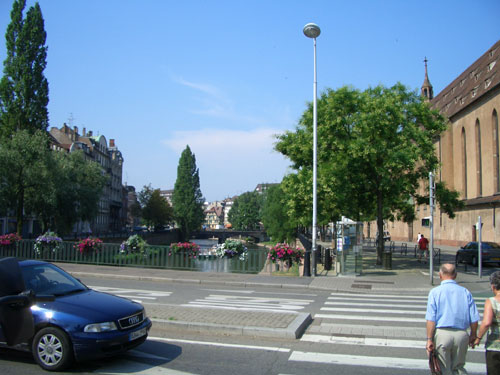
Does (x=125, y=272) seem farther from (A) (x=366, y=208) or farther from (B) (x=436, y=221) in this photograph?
(B) (x=436, y=221)

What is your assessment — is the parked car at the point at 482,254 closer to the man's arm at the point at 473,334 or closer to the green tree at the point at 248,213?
the man's arm at the point at 473,334

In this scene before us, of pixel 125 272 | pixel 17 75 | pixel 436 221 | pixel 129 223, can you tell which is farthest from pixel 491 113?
pixel 129 223

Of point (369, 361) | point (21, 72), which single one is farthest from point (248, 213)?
point (369, 361)

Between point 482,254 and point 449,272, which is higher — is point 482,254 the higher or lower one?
the lower one

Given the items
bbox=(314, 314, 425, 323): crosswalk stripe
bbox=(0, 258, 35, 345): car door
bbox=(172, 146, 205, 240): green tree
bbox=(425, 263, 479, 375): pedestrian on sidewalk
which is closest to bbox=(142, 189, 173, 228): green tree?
bbox=(172, 146, 205, 240): green tree

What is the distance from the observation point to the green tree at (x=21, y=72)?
131ft

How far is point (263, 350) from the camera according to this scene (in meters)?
7.06

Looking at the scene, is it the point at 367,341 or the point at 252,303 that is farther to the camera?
the point at 252,303

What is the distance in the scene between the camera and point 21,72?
40094 mm

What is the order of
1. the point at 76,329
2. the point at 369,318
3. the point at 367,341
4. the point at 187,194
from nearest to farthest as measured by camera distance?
1. the point at 76,329
2. the point at 367,341
3. the point at 369,318
4. the point at 187,194

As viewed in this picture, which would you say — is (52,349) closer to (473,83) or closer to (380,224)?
(380,224)

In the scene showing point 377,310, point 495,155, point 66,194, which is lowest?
point 377,310

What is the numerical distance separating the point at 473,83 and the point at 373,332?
177 feet

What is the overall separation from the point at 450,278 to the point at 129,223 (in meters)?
147
